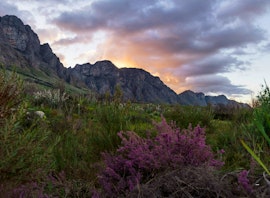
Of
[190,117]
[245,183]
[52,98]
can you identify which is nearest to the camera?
[245,183]

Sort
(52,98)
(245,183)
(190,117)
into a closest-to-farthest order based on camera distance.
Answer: (245,183)
(190,117)
(52,98)

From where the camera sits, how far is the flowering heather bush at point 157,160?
9.51 ft

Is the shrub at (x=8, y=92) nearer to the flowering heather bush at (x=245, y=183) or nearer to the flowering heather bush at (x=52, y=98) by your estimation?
the flowering heather bush at (x=245, y=183)

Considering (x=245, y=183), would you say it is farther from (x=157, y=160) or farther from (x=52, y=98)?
(x=52, y=98)

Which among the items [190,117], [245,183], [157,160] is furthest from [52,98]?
[245,183]

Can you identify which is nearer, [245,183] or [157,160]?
[245,183]

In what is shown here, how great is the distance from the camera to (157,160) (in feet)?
9.71

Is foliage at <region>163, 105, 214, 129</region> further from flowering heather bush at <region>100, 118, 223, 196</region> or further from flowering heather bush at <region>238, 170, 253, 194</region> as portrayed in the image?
flowering heather bush at <region>238, 170, 253, 194</region>

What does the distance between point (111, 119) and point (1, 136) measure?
132 inches

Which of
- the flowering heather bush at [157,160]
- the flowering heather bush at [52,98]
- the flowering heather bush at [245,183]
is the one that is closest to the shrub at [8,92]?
the flowering heather bush at [157,160]

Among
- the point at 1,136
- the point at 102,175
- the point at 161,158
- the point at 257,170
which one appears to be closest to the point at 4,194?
the point at 1,136

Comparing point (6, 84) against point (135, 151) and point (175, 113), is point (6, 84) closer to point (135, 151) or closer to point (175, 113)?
point (135, 151)

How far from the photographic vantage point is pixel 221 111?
1798 cm

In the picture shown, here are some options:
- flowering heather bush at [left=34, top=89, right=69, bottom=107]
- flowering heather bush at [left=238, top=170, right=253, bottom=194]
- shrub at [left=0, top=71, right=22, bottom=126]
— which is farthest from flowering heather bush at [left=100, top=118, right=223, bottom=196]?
flowering heather bush at [left=34, top=89, right=69, bottom=107]
